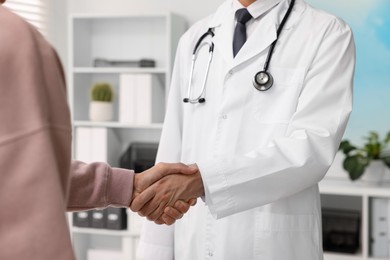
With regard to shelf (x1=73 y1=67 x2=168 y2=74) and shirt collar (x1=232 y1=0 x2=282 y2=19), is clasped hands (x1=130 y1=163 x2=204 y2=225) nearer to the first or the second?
shirt collar (x1=232 y1=0 x2=282 y2=19)

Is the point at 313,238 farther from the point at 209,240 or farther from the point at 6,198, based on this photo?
the point at 6,198

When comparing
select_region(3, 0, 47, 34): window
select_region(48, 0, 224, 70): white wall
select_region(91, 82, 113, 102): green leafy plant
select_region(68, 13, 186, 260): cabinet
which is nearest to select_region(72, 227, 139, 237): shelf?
select_region(68, 13, 186, 260): cabinet

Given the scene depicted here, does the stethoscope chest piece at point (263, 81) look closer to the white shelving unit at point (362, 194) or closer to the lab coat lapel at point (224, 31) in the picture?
the lab coat lapel at point (224, 31)

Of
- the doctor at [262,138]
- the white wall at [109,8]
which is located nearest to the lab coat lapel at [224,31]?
the doctor at [262,138]

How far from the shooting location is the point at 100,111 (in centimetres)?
347

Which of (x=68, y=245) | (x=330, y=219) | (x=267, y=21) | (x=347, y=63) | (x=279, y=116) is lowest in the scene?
(x=330, y=219)

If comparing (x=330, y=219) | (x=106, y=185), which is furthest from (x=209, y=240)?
(x=330, y=219)

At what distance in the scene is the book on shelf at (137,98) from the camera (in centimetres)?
334

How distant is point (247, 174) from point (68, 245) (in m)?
0.88

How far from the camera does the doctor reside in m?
1.62

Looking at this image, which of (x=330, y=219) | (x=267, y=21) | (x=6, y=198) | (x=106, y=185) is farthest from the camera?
(x=330, y=219)

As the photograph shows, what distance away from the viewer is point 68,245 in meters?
0.79

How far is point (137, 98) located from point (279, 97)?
5.65 feet

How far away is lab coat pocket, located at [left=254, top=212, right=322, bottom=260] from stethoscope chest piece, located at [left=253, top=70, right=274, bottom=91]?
35 centimetres
